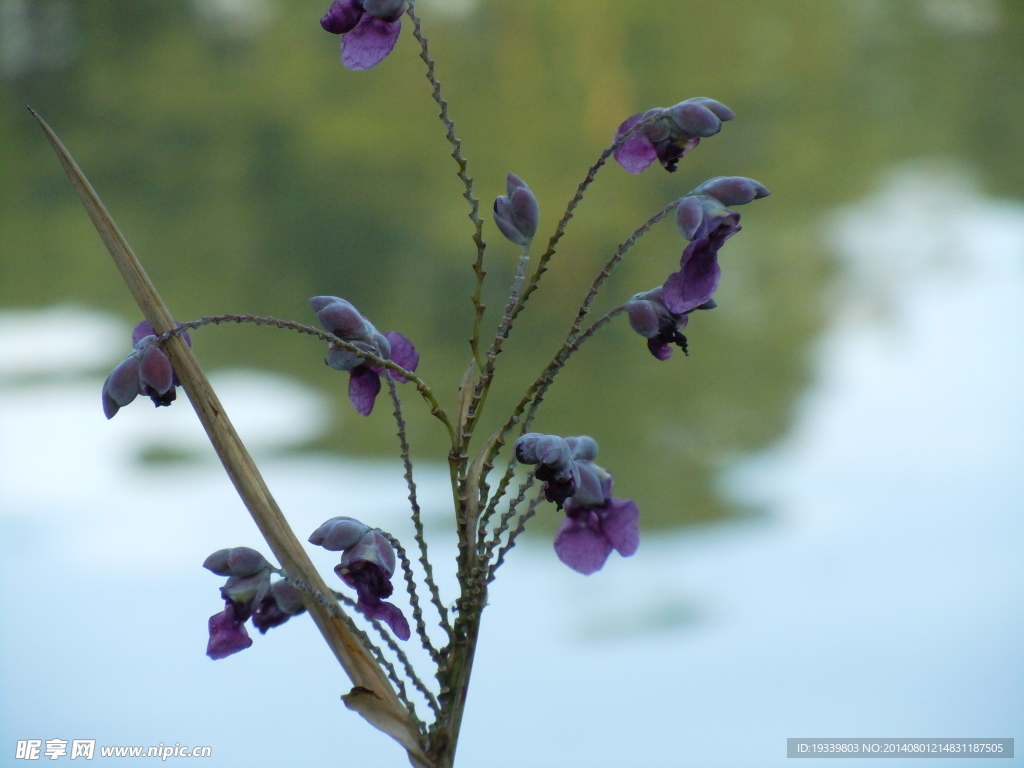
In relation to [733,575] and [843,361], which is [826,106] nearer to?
[843,361]

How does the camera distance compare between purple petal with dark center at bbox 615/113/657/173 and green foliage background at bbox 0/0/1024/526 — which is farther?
green foliage background at bbox 0/0/1024/526

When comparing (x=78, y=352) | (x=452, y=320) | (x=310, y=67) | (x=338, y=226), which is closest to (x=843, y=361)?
(x=452, y=320)

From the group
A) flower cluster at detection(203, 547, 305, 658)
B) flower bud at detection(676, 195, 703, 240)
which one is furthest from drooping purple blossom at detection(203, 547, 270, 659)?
flower bud at detection(676, 195, 703, 240)

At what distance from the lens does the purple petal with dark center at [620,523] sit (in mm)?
611

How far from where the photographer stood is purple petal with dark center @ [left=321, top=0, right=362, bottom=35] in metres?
0.53

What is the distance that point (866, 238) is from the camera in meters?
2.51

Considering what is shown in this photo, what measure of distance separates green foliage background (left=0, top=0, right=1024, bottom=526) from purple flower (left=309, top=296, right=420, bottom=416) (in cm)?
154

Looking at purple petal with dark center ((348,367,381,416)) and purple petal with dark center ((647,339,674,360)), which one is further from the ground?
purple petal with dark center ((647,339,674,360))

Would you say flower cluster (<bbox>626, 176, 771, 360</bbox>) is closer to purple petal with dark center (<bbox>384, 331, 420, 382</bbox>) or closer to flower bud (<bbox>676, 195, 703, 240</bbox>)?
flower bud (<bbox>676, 195, 703, 240</bbox>)

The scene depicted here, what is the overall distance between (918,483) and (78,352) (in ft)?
7.12

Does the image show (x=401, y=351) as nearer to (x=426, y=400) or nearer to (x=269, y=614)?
(x=426, y=400)

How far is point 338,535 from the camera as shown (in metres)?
0.52

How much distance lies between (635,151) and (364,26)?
18 cm

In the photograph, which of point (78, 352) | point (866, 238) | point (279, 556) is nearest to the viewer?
point (279, 556)
